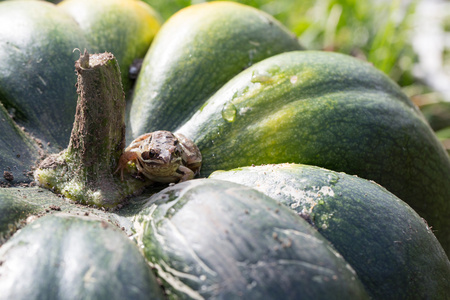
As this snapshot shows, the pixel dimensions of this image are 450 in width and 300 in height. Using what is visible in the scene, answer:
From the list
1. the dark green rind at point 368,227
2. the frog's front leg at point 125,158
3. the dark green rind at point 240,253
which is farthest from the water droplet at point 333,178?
the frog's front leg at point 125,158

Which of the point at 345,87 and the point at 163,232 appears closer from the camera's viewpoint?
the point at 163,232

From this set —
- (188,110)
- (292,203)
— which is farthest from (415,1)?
(292,203)

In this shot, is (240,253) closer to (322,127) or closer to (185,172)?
(185,172)

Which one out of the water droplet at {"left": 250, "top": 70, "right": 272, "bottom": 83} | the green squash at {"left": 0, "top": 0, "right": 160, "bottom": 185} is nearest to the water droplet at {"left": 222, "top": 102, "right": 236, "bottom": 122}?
the water droplet at {"left": 250, "top": 70, "right": 272, "bottom": 83}

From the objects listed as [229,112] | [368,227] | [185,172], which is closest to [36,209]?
[185,172]

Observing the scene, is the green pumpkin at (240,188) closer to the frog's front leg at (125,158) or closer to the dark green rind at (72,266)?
the dark green rind at (72,266)

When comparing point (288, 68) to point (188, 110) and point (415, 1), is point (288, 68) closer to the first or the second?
point (188, 110)
